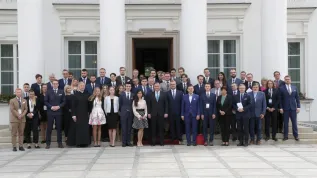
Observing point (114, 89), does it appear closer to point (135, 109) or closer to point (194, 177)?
point (135, 109)

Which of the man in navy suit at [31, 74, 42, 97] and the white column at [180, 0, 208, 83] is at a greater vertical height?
the white column at [180, 0, 208, 83]

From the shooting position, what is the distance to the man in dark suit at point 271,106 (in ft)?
45.8

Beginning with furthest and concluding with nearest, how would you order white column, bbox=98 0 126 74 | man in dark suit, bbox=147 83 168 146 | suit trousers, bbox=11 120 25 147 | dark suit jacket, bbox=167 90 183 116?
white column, bbox=98 0 126 74
dark suit jacket, bbox=167 90 183 116
man in dark suit, bbox=147 83 168 146
suit trousers, bbox=11 120 25 147

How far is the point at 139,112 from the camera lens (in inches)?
539

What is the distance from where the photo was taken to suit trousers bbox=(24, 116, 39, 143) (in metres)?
13.6

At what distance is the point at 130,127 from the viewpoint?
1375 centimetres

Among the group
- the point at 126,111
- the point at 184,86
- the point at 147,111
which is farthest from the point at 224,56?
the point at 126,111

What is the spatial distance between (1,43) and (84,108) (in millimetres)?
7027

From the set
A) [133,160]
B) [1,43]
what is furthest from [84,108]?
[1,43]

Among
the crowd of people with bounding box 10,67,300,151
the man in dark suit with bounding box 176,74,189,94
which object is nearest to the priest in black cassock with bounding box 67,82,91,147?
the crowd of people with bounding box 10,67,300,151

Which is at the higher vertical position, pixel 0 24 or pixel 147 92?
pixel 0 24

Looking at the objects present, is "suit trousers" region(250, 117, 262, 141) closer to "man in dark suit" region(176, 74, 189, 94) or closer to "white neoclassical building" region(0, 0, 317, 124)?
"man in dark suit" region(176, 74, 189, 94)

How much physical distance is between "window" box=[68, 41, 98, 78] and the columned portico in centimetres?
336

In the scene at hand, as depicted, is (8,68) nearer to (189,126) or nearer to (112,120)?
(112,120)
